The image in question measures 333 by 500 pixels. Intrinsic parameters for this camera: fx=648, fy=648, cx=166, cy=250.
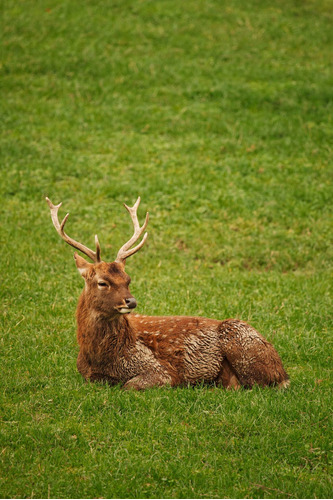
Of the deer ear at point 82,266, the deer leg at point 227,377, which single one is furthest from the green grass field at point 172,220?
the deer ear at point 82,266

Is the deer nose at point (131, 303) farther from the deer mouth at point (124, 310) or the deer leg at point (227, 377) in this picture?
the deer leg at point (227, 377)

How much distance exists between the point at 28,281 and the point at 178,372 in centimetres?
358

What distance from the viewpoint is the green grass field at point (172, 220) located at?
580 centimetres

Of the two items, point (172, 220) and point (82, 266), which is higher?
point (82, 266)

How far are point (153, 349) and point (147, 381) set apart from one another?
0.45 metres

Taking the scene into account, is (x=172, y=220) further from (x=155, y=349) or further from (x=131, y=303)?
(x=131, y=303)

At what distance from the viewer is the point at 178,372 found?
7398mm

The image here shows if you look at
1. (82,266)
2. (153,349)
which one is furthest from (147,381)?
(82,266)

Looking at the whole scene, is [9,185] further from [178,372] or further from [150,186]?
[178,372]

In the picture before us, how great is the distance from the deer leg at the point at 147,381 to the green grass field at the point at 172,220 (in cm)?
13

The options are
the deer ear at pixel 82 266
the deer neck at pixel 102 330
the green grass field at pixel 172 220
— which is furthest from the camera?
the deer ear at pixel 82 266

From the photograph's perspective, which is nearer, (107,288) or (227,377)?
(107,288)

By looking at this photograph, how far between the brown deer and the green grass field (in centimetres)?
26

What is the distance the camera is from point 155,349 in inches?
295
